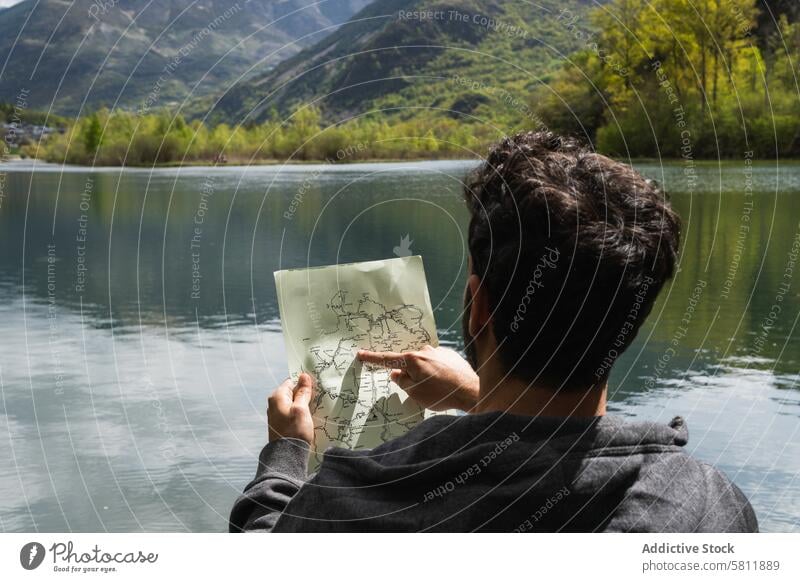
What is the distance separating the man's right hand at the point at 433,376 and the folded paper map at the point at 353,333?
0.03 metres

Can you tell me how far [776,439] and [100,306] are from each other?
733cm

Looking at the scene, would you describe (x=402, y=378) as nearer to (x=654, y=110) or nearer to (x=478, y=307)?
(x=478, y=307)

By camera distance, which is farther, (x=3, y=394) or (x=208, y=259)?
(x=208, y=259)

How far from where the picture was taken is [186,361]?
24.5 ft

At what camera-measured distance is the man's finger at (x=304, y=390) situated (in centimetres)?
165

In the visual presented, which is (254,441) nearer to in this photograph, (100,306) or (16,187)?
(100,306)

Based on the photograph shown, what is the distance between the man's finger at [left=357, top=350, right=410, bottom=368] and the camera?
1.77 metres

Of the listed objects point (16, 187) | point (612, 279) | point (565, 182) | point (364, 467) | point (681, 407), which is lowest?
point (16, 187)

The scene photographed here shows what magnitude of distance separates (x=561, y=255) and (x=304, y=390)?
2.14 ft

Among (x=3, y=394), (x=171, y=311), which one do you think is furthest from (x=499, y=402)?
(x=171, y=311)

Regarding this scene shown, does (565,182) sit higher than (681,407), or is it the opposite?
(565,182)

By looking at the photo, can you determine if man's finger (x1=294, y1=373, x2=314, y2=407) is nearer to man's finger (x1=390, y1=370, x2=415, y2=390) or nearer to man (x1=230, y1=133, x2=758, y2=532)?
man's finger (x1=390, y1=370, x2=415, y2=390)

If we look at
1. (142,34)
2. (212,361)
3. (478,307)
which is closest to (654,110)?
(142,34)

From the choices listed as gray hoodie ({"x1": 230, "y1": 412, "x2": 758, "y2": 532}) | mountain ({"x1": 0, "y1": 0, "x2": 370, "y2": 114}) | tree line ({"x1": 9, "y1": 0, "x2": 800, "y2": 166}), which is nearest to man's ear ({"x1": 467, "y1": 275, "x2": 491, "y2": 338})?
gray hoodie ({"x1": 230, "y1": 412, "x2": 758, "y2": 532})
